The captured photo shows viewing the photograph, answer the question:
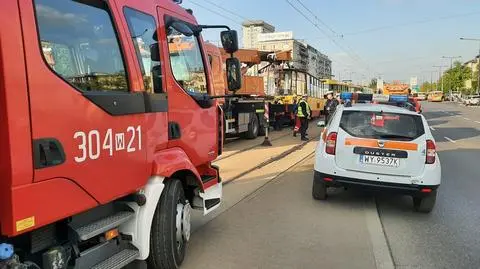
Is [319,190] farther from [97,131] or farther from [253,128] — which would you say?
[253,128]

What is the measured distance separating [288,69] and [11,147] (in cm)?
2295

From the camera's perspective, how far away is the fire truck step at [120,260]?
11.7ft

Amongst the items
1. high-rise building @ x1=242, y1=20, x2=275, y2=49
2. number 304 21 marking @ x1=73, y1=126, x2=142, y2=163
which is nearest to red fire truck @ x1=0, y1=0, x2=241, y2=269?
number 304 21 marking @ x1=73, y1=126, x2=142, y2=163

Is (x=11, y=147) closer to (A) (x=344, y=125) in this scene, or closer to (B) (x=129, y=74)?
(B) (x=129, y=74)

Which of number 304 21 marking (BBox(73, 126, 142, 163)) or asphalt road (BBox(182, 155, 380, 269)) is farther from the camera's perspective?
asphalt road (BBox(182, 155, 380, 269))

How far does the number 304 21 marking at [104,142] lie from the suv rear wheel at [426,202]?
4.69 meters

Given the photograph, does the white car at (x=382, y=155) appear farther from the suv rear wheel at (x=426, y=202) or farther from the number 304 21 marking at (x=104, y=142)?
the number 304 21 marking at (x=104, y=142)

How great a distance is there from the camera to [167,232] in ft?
14.4

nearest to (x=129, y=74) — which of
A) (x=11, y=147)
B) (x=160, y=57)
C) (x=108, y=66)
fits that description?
(x=108, y=66)

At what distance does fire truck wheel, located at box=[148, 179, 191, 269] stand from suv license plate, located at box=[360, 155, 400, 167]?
3360 mm

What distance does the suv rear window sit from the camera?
23.6ft

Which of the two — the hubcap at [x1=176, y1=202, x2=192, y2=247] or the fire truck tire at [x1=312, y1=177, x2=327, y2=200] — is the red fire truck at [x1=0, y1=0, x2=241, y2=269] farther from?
the fire truck tire at [x1=312, y1=177, x2=327, y2=200]

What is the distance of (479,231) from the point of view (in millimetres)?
6152

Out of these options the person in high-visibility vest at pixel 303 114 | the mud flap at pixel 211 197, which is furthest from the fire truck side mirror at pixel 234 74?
the person in high-visibility vest at pixel 303 114
